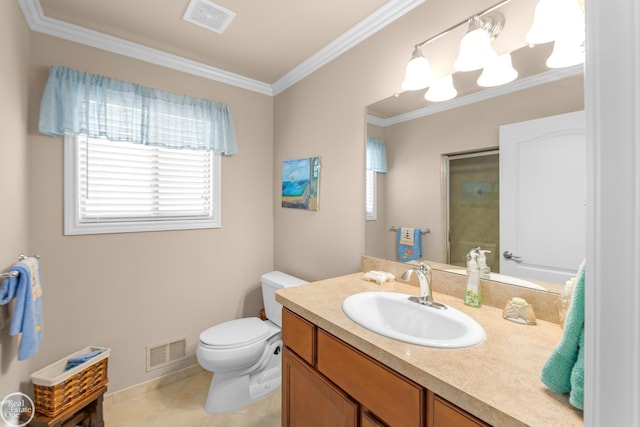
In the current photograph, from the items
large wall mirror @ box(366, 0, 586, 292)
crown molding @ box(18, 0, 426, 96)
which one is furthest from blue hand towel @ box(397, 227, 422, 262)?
crown molding @ box(18, 0, 426, 96)

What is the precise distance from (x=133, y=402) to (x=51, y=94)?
80.8 inches

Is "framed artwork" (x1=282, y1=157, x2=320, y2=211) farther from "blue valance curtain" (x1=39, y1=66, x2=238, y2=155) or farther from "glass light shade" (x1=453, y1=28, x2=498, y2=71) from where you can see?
"glass light shade" (x1=453, y1=28, x2=498, y2=71)

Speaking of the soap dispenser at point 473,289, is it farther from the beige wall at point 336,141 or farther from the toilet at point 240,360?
the toilet at point 240,360

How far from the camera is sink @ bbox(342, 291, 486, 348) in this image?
908 mm

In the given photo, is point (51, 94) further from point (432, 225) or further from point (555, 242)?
point (555, 242)

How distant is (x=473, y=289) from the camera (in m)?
1.22

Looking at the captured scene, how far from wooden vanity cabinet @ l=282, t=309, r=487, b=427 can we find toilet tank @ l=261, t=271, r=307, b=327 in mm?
822

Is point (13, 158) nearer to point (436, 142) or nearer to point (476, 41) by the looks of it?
point (436, 142)

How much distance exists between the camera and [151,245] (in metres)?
2.10

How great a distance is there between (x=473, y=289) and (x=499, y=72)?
3.06 feet

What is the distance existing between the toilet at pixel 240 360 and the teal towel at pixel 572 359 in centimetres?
164

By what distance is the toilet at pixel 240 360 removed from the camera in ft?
5.88

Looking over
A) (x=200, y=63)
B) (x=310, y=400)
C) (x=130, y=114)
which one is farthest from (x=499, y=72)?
(x=130, y=114)

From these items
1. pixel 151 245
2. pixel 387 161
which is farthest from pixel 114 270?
pixel 387 161
